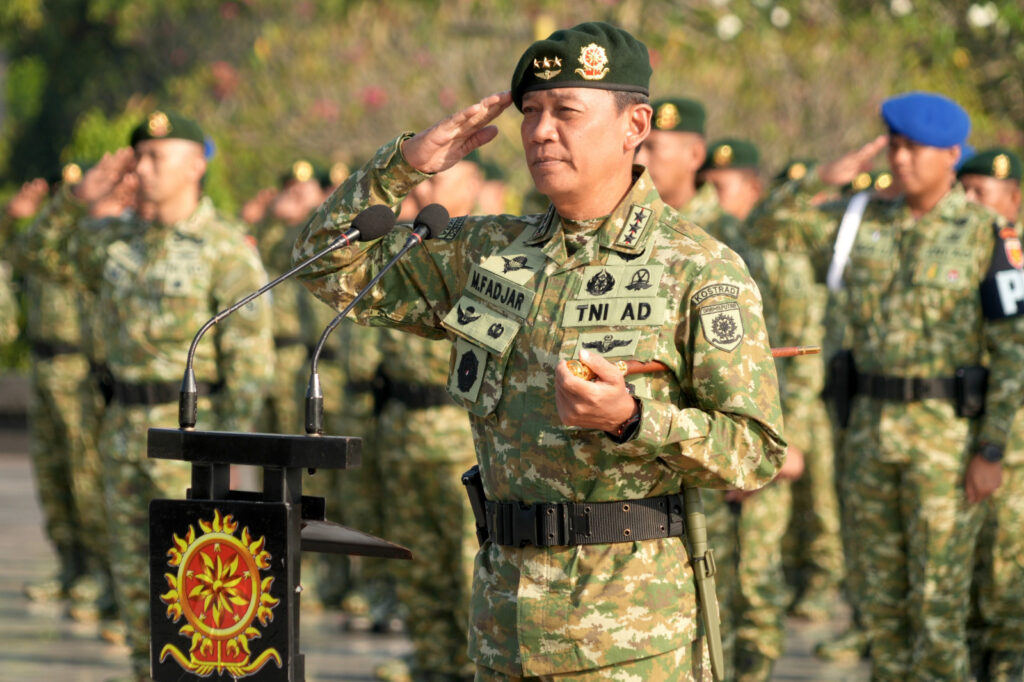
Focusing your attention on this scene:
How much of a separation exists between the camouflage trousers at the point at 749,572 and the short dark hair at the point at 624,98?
10.1ft

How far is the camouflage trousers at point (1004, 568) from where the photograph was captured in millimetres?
6945

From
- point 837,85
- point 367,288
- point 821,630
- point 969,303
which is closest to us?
point 367,288

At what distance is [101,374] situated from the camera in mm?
7730

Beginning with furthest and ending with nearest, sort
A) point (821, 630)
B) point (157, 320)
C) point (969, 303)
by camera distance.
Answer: point (821, 630), point (157, 320), point (969, 303)

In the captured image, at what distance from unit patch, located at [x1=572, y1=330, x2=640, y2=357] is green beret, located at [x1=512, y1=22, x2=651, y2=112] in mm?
551

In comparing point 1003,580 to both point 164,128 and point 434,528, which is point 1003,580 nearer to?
point 434,528

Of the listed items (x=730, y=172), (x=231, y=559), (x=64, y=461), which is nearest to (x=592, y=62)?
(x=231, y=559)

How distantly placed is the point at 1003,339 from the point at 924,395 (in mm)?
367

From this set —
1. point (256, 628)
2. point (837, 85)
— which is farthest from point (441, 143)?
point (837, 85)

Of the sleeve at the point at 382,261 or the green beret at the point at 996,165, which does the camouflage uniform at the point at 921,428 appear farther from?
the sleeve at the point at 382,261

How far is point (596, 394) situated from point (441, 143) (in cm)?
86

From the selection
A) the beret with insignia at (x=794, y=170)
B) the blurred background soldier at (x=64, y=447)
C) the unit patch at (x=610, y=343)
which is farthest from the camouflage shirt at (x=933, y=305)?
the blurred background soldier at (x=64, y=447)

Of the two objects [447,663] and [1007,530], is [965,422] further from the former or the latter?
[447,663]

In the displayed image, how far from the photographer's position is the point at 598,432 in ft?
12.1
